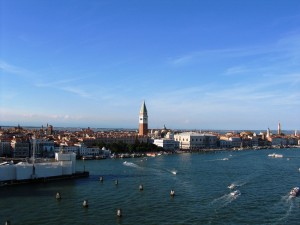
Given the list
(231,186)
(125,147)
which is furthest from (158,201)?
(125,147)

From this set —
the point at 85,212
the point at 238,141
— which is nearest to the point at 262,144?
the point at 238,141

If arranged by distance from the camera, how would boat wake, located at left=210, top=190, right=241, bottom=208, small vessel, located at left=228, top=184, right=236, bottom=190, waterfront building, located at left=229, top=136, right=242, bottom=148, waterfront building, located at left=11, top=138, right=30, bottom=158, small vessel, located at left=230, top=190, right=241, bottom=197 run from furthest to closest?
waterfront building, located at left=229, top=136, right=242, bottom=148
waterfront building, located at left=11, top=138, right=30, bottom=158
small vessel, located at left=228, top=184, right=236, bottom=190
small vessel, located at left=230, top=190, right=241, bottom=197
boat wake, located at left=210, top=190, right=241, bottom=208

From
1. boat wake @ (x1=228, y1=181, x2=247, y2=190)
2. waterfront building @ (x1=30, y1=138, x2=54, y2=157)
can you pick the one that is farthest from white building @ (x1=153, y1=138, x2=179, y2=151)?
boat wake @ (x1=228, y1=181, x2=247, y2=190)

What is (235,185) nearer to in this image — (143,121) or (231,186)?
(231,186)

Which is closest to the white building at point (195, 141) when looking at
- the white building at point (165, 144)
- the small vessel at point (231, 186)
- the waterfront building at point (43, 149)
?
the white building at point (165, 144)

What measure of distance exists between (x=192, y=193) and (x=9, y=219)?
583 cm

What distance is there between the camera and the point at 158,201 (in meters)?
12.1

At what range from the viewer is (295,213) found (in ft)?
34.8

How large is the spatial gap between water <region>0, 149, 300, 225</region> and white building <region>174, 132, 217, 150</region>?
25.7 meters

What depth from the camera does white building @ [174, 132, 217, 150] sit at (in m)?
43.3

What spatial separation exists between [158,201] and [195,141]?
1273 inches

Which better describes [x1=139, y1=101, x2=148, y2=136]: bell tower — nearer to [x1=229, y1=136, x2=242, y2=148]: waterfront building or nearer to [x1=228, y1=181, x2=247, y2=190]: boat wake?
[x1=229, y1=136, x2=242, y2=148]: waterfront building

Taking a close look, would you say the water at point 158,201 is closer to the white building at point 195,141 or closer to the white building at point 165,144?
the white building at point 165,144

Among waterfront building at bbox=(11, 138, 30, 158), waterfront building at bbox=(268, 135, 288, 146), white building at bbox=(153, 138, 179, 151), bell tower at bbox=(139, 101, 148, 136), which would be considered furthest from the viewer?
waterfront building at bbox=(268, 135, 288, 146)
